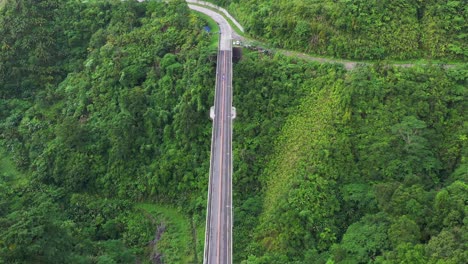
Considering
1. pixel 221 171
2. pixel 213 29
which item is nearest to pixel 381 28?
pixel 213 29

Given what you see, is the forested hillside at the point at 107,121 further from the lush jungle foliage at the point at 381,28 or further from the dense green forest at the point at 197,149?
the lush jungle foliage at the point at 381,28

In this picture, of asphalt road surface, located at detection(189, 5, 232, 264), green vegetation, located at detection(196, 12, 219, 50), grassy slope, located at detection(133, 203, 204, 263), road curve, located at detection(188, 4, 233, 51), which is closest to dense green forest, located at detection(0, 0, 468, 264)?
grassy slope, located at detection(133, 203, 204, 263)

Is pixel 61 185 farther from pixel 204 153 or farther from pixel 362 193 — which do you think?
pixel 362 193

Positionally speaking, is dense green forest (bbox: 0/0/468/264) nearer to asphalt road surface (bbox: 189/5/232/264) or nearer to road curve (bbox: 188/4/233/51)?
asphalt road surface (bbox: 189/5/232/264)

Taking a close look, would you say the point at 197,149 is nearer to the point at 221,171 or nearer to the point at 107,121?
the point at 221,171

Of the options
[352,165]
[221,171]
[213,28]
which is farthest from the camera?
[213,28]
